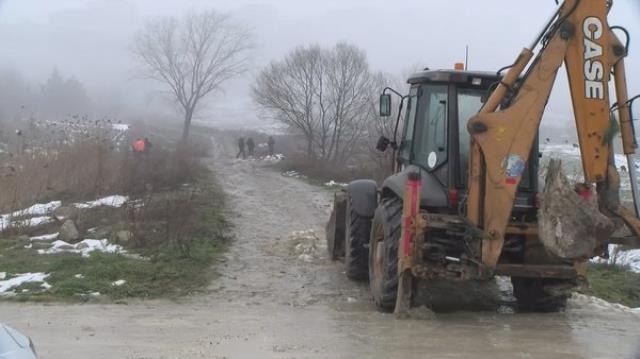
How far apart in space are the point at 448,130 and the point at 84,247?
22.6ft

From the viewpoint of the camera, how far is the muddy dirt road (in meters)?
5.84

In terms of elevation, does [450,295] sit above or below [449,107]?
below

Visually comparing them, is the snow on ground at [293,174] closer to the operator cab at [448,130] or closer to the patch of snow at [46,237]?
the patch of snow at [46,237]

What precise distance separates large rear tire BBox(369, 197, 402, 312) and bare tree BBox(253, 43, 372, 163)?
2853 centimetres

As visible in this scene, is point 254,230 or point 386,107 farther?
point 254,230

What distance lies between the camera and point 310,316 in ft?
24.3

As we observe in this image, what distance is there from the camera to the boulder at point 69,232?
12.0 meters

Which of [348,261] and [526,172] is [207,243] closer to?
[348,261]

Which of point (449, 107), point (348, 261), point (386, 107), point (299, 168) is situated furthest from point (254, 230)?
A: point (299, 168)

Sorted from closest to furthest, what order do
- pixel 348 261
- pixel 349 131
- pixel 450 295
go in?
pixel 450 295
pixel 348 261
pixel 349 131

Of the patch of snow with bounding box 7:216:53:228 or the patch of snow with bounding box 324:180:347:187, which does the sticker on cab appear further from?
the patch of snow with bounding box 324:180:347:187

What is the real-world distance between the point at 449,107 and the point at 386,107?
4.47ft

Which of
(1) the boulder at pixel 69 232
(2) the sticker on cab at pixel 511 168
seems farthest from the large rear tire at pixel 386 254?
(1) the boulder at pixel 69 232

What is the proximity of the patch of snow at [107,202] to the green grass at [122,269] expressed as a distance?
3062 mm
